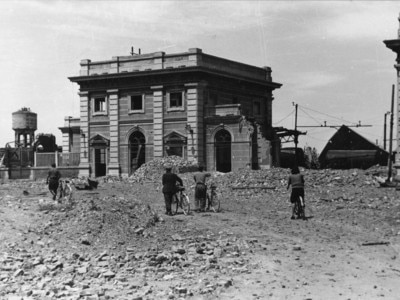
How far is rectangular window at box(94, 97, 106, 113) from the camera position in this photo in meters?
41.3

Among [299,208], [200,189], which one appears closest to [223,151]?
[200,189]

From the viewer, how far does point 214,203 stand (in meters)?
19.6

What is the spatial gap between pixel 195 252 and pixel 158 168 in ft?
73.5

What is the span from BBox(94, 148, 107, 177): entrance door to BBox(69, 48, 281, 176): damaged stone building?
72mm

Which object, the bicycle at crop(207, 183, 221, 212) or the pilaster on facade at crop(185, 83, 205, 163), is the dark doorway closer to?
the pilaster on facade at crop(185, 83, 205, 163)

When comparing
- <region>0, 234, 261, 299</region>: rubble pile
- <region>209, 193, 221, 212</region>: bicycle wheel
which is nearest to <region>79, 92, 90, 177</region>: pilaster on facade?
<region>209, 193, 221, 212</region>: bicycle wheel

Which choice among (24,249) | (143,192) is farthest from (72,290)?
(143,192)

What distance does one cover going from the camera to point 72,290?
1036 cm

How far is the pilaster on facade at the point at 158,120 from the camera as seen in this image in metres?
38.8

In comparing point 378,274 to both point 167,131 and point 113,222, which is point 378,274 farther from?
point 167,131

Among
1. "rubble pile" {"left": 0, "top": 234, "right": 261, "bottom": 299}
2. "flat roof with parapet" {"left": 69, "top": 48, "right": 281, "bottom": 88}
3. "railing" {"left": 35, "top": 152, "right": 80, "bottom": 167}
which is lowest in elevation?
"rubble pile" {"left": 0, "top": 234, "right": 261, "bottom": 299}

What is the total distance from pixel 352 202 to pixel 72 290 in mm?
13740

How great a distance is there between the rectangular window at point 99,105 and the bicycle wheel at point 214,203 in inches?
911

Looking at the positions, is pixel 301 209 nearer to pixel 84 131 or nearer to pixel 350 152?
pixel 350 152
